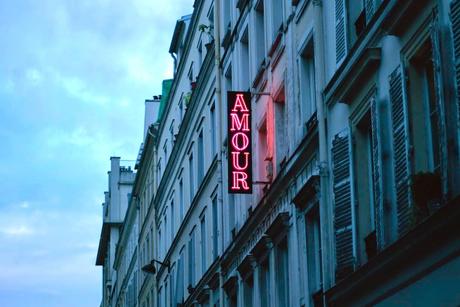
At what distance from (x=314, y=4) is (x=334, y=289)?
18.4 feet

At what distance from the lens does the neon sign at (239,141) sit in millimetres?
25969

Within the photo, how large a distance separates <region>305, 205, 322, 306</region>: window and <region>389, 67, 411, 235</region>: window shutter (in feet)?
16.6

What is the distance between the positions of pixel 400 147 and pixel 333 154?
3.75 m

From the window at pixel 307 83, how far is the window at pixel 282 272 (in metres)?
3.11

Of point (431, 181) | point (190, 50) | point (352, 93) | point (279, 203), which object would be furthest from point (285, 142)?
point (190, 50)

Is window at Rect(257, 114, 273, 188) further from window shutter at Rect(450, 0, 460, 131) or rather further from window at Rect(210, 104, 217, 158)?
window shutter at Rect(450, 0, 460, 131)

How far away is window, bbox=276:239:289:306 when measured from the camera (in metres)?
23.3

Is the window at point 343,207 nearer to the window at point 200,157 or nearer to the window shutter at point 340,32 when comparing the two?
the window shutter at point 340,32

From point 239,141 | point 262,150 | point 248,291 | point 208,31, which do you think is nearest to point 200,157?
point 208,31

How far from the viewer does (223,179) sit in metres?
31.6

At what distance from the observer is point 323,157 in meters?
19.5

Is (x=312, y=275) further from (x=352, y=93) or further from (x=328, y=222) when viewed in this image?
(x=352, y=93)

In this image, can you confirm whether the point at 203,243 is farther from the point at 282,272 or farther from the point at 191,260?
the point at 282,272

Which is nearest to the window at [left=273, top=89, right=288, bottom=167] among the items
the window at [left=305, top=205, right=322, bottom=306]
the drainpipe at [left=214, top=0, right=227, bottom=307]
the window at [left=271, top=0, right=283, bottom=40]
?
the window at [left=271, top=0, right=283, bottom=40]
